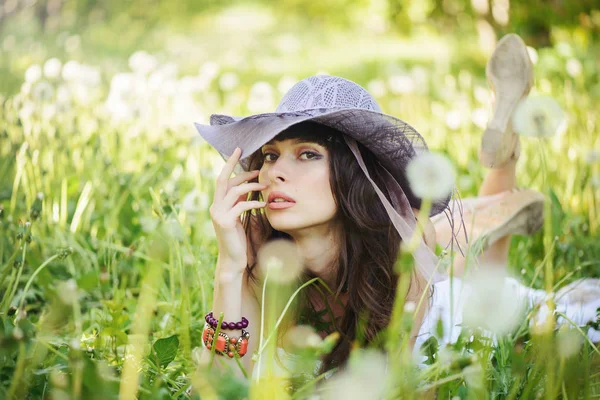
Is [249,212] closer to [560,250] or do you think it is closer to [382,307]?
[382,307]

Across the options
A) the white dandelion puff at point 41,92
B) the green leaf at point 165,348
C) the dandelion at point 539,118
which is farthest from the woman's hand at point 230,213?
the white dandelion puff at point 41,92

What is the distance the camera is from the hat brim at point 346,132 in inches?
65.6

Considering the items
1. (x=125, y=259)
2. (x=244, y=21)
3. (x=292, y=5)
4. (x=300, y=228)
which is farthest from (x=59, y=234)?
(x=292, y=5)

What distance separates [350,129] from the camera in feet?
5.75

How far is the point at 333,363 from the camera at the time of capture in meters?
1.77

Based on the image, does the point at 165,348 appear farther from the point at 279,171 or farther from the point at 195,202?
the point at 195,202

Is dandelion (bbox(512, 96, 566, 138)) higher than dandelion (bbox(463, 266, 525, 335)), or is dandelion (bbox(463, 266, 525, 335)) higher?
dandelion (bbox(512, 96, 566, 138))

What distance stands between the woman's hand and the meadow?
0.09 m

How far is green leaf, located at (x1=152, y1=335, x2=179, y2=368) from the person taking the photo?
143 centimetres

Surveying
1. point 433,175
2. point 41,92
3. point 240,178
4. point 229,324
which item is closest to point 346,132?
→ point 240,178

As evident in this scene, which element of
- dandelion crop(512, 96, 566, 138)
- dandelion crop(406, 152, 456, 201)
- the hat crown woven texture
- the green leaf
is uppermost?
the hat crown woven texture

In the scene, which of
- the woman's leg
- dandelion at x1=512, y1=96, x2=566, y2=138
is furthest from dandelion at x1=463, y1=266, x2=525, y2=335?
the woman's leg

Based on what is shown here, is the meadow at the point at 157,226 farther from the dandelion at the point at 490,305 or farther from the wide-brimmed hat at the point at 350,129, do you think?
the wide-brimmed hat at the point at 350,129

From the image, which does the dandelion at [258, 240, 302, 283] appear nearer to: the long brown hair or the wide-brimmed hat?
the long brown hair
